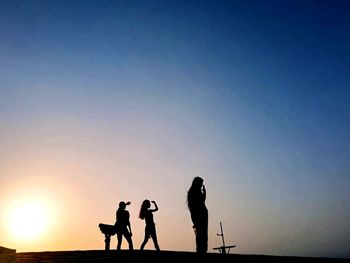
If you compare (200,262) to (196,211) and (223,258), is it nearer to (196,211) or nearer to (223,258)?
(223,258)

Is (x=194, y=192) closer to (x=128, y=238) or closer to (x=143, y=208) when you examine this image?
(x=143, y=208)

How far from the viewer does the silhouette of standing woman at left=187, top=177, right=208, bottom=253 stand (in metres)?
10.7

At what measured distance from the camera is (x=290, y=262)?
32.2 feet

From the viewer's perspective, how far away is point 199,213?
10727 mm

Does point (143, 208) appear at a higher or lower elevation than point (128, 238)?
higher

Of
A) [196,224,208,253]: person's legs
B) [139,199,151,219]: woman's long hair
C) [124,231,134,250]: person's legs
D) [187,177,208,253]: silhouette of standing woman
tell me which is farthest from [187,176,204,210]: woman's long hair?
[124,231,134,250]: person's legs

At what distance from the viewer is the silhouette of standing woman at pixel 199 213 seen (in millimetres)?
10727

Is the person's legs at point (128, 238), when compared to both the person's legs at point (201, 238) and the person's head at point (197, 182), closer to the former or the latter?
the person's legs at point (201, 238)

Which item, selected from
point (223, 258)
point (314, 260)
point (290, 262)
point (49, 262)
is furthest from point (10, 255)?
point (314, 260)

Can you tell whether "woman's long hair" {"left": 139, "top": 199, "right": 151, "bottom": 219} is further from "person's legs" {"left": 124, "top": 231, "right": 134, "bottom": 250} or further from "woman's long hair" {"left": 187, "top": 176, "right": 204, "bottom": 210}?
"woman's long hair" {"left": 187, "top": 176, "right": 204, "bottom": 210}

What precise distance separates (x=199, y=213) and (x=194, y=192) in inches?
24.8

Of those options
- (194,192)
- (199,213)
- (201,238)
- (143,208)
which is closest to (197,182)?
(194,192)

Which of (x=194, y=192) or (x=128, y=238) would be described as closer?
(x=194, y=192)

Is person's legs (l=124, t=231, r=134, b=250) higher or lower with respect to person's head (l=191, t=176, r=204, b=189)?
lower
